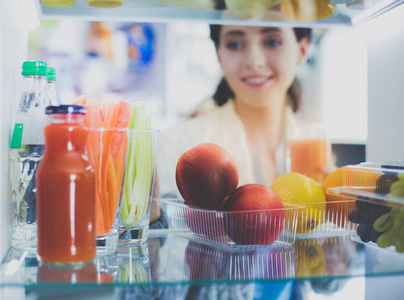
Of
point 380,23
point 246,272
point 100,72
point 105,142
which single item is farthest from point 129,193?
point 100,72

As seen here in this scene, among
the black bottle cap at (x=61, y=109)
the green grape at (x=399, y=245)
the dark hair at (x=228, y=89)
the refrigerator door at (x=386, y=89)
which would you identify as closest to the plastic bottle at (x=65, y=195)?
the black bottle cap at (x=61, y=109)

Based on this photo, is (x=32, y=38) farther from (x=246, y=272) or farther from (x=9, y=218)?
(x=246, y=272)

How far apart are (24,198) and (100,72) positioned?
152 cm

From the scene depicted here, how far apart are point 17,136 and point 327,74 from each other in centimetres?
178

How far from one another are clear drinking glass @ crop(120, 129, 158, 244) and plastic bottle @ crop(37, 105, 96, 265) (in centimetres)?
13

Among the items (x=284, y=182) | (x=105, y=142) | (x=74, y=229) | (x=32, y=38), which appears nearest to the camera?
(x=74, y=229)

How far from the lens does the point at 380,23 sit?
37.5 inches

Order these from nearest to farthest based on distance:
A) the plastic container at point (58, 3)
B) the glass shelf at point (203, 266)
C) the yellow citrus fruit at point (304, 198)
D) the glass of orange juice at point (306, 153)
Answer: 1. the glass shelf at point (203, 266)
2. the yellow citrus fruit at point (304, 198)
3. the plastic container at point (58, 3)
4. the glass of orange juice at point (306, 153)

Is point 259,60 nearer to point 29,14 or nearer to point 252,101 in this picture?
point 252,101

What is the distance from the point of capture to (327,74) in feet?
7.23

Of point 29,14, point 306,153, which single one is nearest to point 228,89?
point 306,153

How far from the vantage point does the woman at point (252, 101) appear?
85.5 inches

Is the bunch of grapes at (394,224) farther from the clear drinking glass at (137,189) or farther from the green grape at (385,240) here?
the clear drinking glass at (137,189)

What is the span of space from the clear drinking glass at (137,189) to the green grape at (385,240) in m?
0.34
